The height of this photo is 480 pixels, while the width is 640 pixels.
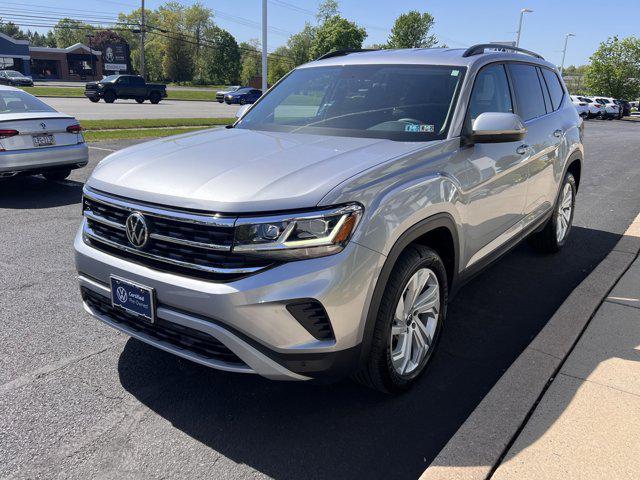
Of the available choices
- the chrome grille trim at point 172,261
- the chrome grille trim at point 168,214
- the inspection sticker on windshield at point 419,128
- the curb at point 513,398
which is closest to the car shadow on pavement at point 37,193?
the chrome grille trim at point 172,261

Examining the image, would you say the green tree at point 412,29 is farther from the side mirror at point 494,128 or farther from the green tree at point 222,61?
the side mirror at point 494,128

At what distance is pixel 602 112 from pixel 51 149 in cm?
4414

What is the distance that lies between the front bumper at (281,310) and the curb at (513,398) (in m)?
0.64

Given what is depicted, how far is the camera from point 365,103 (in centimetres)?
381

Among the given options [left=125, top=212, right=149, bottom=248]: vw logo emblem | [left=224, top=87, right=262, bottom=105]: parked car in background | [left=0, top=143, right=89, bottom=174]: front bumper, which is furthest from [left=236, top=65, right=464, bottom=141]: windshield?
[left=224, top=87, right=262, bottom=105]: parked car in background

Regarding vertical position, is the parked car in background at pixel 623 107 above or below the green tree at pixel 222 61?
below

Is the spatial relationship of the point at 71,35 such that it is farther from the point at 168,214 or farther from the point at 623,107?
the point at 168,214

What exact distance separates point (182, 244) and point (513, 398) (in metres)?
1.95

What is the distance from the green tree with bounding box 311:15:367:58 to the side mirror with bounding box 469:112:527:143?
82.6 metres

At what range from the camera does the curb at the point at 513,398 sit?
8.26ft

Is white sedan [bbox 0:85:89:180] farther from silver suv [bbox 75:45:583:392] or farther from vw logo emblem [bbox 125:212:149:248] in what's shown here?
vw logo emblem [bbox 125:212:149:248]

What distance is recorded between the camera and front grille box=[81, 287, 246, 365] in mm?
2553

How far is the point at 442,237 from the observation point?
3.28 metres

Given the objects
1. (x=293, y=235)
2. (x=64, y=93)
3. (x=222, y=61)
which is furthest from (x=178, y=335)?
(x=222, y=61)
